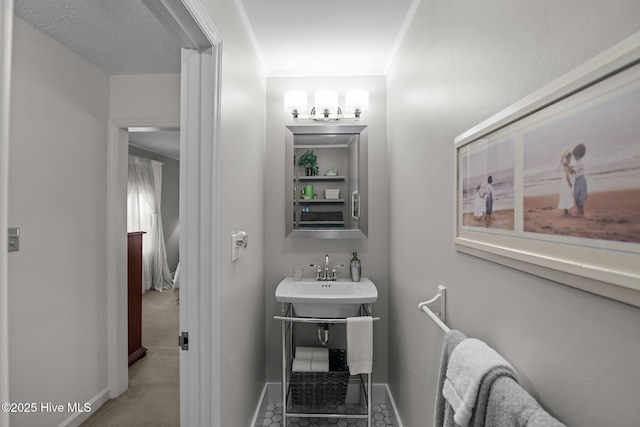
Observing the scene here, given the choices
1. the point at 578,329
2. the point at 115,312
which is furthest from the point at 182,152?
the point at 115,312

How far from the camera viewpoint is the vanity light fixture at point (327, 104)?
2170 mm

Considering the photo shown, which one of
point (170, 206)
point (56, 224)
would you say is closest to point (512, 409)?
point (56, 224)

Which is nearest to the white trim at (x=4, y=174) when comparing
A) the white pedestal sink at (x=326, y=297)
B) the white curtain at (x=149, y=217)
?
the white pedestal sink at (x=326, y=297)

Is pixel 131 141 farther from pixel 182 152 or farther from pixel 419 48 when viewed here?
pixel 419 48

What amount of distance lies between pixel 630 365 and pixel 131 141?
5351 millimetres

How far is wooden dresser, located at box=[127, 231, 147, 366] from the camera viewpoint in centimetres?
278

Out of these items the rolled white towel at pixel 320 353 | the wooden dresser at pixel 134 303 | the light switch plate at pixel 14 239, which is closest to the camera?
the light switch plate at pixel 14 239

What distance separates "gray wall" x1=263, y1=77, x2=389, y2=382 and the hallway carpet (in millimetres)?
788

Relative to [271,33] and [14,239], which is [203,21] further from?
[14,239]

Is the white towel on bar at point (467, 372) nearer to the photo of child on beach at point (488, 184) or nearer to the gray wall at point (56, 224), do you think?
the photo of child on beach at point (488, 184)

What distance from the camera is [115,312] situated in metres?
2.34

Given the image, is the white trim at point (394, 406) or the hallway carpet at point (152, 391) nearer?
the white trim at point (394, 406)

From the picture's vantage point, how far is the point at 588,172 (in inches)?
20.8

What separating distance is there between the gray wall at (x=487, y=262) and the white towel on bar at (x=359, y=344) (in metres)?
0.22
